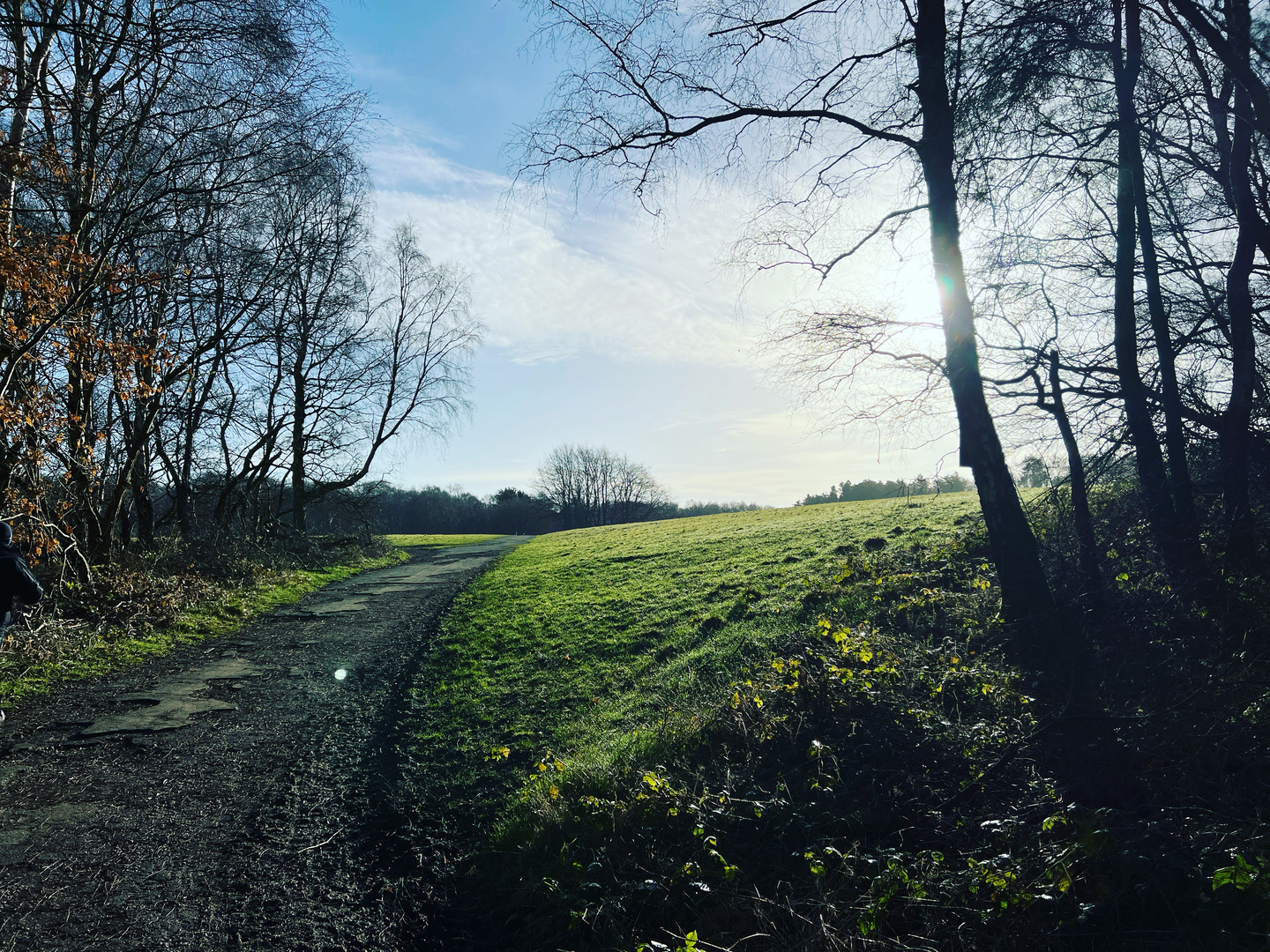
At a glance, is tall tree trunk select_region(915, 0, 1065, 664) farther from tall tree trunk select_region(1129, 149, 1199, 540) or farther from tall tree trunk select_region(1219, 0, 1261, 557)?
tall tree trunk select_region(1219, 0, 1261, 557)

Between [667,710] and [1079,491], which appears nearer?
[667,710]

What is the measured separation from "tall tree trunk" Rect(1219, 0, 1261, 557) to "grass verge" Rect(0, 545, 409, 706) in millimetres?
11402

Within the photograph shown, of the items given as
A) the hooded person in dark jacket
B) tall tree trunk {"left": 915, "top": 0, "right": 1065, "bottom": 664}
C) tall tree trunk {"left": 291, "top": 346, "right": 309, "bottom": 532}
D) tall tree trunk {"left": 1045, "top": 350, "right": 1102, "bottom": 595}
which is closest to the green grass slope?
tall tree trunk {"left": 915, "top": 0, "right": 1065, "bottom": 664}

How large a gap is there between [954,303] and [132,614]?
38.4 ft

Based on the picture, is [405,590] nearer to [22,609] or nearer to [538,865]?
[22,609]

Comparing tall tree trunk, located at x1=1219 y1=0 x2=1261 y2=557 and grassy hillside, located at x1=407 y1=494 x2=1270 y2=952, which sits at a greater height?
tall tree trunk, located at x1=1219 y1=0 x2=1261 y2=557

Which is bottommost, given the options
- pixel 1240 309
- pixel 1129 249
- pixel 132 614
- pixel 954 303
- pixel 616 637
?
pixel 616 637

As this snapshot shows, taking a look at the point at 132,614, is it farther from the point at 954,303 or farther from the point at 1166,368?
the point at 1166,368

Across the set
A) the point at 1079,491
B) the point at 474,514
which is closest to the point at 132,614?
the point at 1079,491

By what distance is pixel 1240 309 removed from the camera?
5.71 m

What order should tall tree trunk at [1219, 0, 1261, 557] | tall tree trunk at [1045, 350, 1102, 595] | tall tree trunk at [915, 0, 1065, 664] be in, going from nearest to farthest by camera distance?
tall tree trunk at [1219, 0, 1261, 557], tall tree trunk at [1045, 350, 1102, 595], tall tree trunk at [915, 0, 1065, 664]

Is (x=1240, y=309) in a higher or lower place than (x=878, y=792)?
higher

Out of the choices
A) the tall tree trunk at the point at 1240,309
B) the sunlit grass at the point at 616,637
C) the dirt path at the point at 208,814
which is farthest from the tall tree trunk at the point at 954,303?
the dirt path at the point at 208,814

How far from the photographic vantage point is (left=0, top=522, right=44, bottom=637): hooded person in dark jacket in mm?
5758
